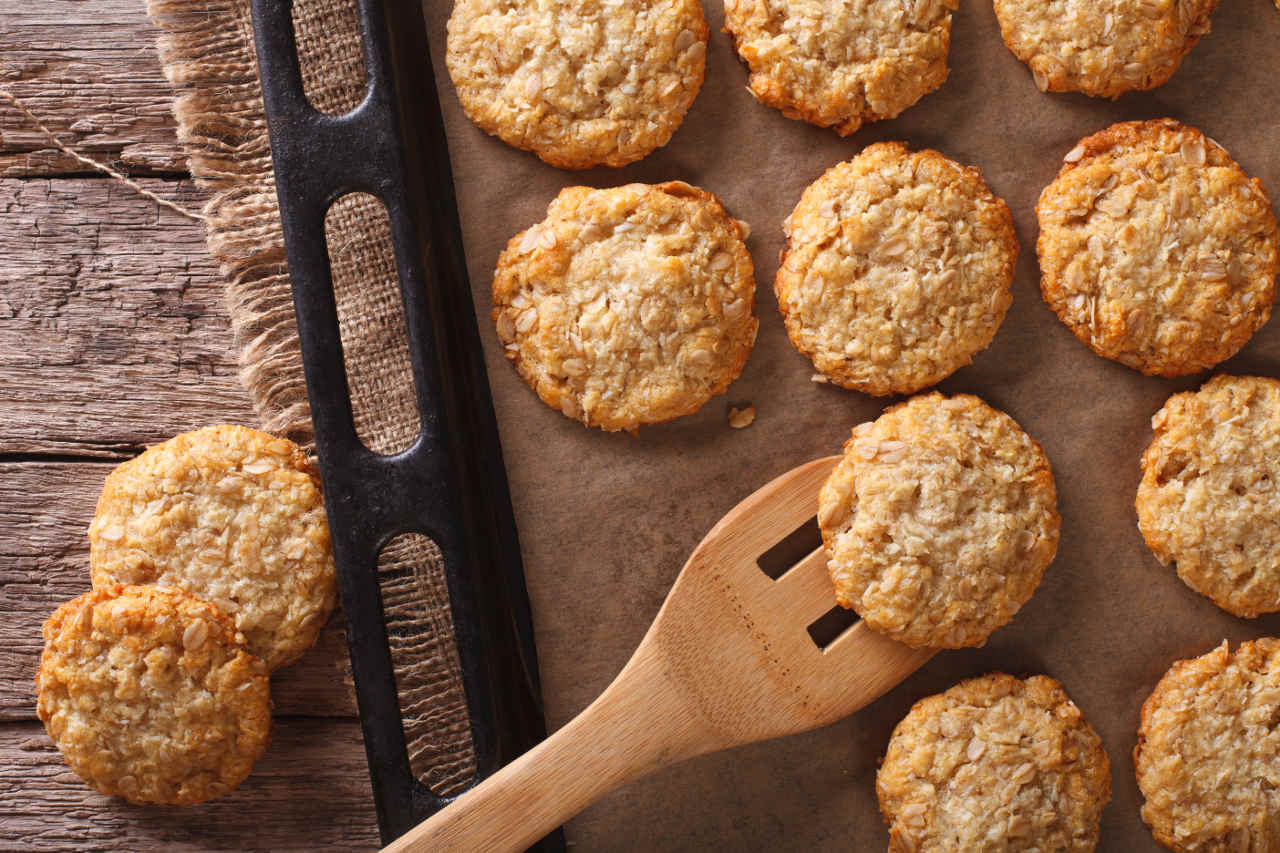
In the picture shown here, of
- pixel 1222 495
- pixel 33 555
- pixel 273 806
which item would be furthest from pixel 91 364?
pixel 1222 495

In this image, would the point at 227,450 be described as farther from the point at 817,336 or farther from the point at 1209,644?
the point at 1209,644

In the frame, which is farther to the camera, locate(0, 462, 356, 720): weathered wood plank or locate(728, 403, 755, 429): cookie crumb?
locate(0, 462, 356, 720): weathered wood plank

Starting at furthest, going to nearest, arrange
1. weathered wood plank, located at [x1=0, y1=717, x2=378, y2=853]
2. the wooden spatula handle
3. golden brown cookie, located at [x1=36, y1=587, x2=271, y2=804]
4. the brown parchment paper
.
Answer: weathered wood plank, located at [x1=0, y1=717, x2=378, y2=853]
the brown parchment paper
golden brown cookie, located at [x1=36, y1=587, x2=271, y2=804]
the wooden spatula handle

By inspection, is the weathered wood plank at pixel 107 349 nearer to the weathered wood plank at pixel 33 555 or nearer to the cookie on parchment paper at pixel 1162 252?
the weathered wood plank at pixel 33 555

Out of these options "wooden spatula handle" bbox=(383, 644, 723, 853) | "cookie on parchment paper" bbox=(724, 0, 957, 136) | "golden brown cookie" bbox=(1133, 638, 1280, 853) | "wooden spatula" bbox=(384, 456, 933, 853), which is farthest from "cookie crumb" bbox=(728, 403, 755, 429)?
"golden brown cookie" bbox=(1133, 638, 1280, 853)

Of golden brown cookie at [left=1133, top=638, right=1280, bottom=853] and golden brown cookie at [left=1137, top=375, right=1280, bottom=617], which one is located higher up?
golden brown cookie at [left=1137, top=375, right=1280, bottom=617]

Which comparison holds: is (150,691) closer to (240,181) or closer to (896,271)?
(240,181)

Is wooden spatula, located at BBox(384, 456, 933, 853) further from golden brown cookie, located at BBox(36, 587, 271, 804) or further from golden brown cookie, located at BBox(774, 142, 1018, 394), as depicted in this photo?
golden brown cookie, located at BBox(36, 587, 271, 804)
